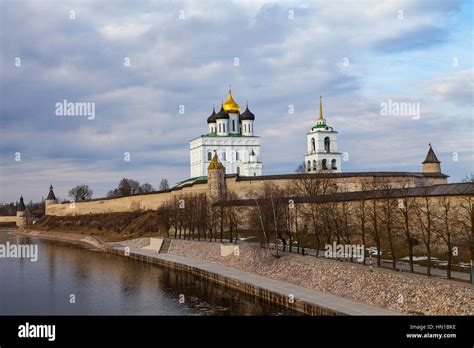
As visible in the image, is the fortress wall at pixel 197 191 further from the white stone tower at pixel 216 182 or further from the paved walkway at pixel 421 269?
the paved walkway at pixel 421 269

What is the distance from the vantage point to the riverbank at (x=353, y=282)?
15.4 meters

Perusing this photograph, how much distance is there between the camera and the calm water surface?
20.2 m

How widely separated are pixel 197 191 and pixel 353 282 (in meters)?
30.6

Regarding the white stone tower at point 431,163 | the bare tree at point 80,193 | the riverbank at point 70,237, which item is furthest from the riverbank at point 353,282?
the bare tree at point 80,193

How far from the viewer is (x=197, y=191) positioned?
49094 mm

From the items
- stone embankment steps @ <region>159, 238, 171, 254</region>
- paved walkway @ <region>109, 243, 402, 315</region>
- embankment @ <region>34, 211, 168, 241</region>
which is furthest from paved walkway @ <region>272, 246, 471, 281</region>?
embankment @ <region>34, 211, 168, 241</region>

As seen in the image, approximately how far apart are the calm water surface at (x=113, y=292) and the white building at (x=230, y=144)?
95.8ft

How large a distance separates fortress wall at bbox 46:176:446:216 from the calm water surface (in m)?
13.3

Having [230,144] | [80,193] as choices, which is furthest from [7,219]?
[230,144]

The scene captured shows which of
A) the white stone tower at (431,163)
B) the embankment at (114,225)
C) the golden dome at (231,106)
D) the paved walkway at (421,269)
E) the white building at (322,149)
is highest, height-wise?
the golden dome at (231,106)

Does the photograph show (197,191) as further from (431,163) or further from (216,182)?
(431,163)

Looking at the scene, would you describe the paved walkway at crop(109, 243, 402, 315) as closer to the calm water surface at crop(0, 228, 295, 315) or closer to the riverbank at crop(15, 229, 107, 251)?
the calm water surface at crop(0, 228, 295, 315)
